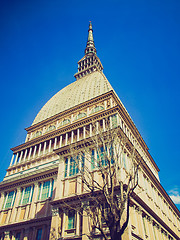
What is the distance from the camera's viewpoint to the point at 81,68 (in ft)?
253

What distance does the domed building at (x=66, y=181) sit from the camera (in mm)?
21938

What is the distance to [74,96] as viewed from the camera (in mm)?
56000

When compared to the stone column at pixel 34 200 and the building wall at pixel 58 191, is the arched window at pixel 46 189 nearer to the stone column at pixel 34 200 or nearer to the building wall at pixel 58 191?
the building wall at pixel 58 191

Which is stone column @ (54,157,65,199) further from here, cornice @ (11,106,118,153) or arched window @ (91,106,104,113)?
arched window @ (91,106,104,113)

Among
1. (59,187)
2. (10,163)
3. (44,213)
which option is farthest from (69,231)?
(10,163)

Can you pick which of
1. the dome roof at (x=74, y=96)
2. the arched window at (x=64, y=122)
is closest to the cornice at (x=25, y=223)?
the arched window at (x=64, y=122)

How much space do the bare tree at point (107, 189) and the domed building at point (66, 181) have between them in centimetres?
41

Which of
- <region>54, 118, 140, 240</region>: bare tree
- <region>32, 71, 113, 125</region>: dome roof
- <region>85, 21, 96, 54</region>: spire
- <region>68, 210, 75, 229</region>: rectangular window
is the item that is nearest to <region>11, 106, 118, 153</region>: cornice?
<region>32, 71, 113, 125</region>: dome roof

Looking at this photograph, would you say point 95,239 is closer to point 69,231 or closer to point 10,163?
point 69,231

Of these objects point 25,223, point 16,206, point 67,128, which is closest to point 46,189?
point 25,223

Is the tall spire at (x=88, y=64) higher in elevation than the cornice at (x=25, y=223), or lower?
higher

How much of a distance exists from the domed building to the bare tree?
41 centimetres

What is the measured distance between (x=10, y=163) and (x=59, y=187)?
1030 inches

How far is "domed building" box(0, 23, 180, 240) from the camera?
21.9 meters
